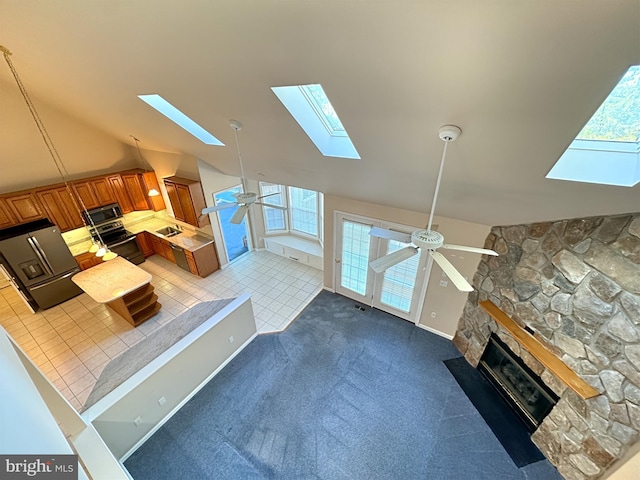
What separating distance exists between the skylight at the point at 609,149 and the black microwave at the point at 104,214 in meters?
7.46

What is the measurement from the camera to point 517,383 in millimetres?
3227

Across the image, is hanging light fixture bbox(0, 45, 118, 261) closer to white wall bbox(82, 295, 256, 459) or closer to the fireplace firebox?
white wall bbox(82, 295, 256, 459)

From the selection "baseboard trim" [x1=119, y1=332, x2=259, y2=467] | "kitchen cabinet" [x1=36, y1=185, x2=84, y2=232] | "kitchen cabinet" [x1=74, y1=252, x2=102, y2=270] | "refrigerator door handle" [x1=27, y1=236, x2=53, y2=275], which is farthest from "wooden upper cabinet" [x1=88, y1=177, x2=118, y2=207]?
"baseboard trim" [x1=119, y1=332, x2=259, y2=467]

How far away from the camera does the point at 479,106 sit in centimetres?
148

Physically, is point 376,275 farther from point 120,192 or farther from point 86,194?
point 86,194

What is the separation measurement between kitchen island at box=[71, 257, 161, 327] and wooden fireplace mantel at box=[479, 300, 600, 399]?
217 inches

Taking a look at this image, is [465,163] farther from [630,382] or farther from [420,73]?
[630,382]

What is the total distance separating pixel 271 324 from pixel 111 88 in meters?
4.03

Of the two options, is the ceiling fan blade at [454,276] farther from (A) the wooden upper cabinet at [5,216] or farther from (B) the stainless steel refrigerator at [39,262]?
(A) the wooden upper cabinet at [5,216]

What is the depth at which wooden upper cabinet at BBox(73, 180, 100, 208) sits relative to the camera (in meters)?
5.21

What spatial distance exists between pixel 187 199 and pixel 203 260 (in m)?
1.42

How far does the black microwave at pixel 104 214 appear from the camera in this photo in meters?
5.42

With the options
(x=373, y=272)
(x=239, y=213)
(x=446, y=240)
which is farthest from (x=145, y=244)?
(x=446, y=240)

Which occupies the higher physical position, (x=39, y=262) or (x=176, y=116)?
(x=176, y=116)
